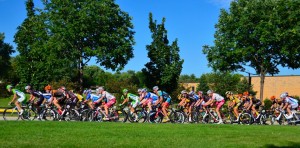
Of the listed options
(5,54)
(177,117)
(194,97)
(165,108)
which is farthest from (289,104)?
(5,54)

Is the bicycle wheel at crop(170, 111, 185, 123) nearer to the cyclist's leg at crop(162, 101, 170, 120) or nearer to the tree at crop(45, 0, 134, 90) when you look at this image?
the cyclist's leg at crop(162, 101, 170, 120)

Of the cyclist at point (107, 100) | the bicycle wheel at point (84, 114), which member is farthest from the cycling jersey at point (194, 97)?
the bicycle wheel at point (84, 114)

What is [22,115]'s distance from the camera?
21.9 metres

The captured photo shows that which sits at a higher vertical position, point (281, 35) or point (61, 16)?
point (61, 16)

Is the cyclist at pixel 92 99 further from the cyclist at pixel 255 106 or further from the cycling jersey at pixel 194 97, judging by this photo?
the cyclist at pixel 255 106

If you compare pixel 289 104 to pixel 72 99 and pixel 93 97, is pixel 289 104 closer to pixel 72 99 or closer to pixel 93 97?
pixel 93 97

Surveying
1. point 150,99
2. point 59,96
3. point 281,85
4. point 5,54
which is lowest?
point 59,96

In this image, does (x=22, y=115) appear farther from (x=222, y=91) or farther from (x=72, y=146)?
(x=222, y=91)

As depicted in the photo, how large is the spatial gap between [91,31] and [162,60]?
27.8 feet

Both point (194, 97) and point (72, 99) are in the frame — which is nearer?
point (72, 99)

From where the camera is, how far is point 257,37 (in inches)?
1308

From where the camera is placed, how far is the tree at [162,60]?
148 ft

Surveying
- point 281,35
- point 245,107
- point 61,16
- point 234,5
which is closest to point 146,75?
point 61,16

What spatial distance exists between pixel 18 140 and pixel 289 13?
2526 centimetres
